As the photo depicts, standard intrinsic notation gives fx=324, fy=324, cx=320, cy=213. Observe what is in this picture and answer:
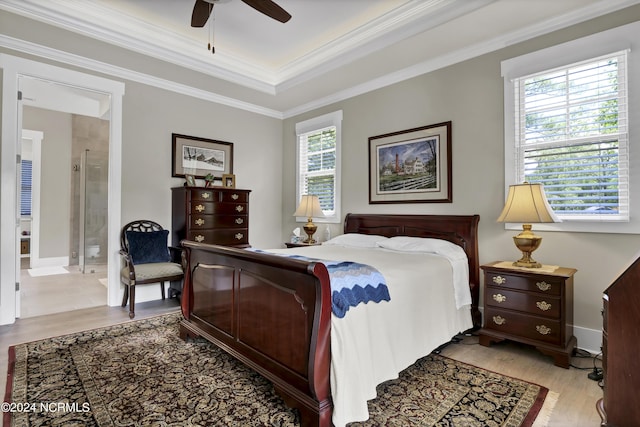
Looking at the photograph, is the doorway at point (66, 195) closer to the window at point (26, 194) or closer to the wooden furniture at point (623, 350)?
the window at point (26, 194)

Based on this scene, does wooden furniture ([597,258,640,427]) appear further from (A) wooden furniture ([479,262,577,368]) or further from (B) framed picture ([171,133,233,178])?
(B) framed picture ([171,133,233,178])

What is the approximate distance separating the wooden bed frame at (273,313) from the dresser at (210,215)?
1278 mm

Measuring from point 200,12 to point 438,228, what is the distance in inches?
120

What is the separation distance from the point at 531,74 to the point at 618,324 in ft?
7.79

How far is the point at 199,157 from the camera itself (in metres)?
4.68

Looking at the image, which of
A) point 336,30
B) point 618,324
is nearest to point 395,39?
point 336,30

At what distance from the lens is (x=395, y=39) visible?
3258 mm

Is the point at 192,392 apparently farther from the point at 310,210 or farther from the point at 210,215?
the point at 310,210

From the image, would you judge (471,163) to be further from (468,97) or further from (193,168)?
(193,168)

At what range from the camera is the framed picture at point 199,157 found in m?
4.46

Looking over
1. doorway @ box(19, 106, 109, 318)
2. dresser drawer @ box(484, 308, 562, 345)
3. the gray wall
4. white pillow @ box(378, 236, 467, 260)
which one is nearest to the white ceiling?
the gray wall

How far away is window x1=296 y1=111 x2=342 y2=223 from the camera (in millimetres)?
4775

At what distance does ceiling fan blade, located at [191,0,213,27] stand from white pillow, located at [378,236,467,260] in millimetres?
2709

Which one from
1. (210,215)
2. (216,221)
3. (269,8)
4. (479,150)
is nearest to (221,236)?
(216,221)
